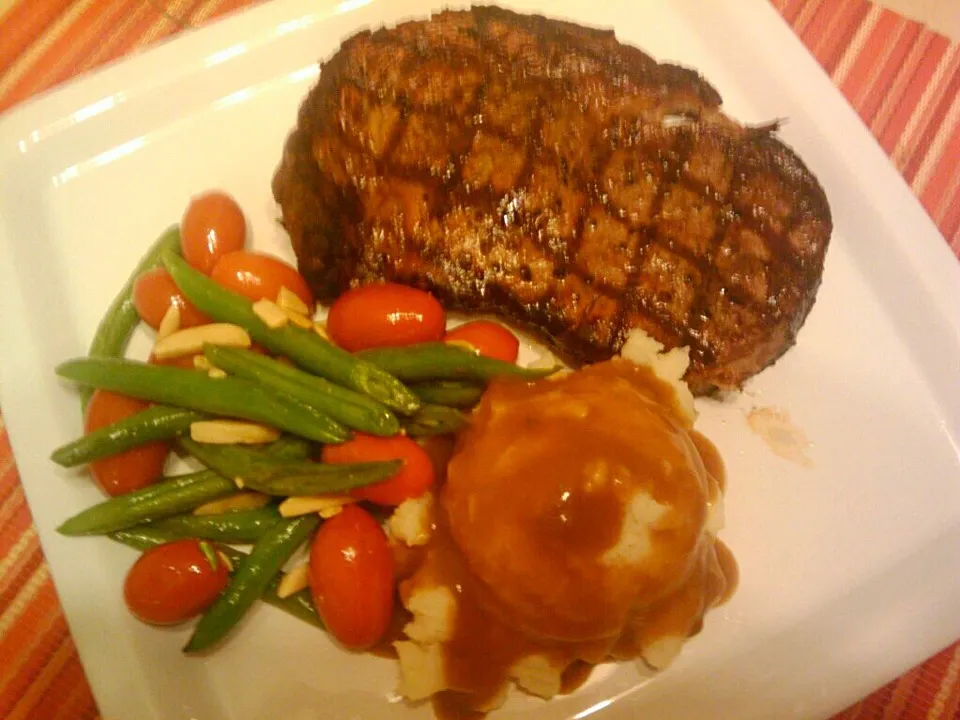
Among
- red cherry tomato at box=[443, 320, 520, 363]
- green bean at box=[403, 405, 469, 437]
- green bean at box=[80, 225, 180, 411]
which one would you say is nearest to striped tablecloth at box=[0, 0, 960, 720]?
green bean at box=[80, 225, 180, 411]

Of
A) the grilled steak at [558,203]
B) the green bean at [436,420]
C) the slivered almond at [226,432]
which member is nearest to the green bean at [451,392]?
the green bean at [436,420]

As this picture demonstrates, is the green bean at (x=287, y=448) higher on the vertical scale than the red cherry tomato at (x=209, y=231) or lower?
lower

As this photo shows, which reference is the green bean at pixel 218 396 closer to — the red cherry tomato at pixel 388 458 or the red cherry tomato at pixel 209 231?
the red cherry tomato at pixel 388 458

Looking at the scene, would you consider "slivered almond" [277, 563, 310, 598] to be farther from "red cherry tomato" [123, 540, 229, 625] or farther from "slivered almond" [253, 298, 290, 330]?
"slivered almond" [253, 298, 290, 330]

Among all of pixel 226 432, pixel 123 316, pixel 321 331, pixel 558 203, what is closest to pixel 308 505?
pixel 226 432

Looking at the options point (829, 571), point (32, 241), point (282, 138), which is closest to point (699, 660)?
point (829, 571)
